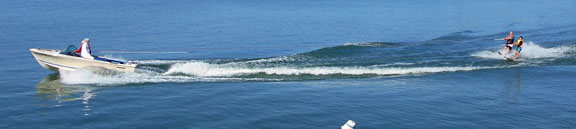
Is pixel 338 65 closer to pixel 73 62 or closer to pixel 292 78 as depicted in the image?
pixel 292 78

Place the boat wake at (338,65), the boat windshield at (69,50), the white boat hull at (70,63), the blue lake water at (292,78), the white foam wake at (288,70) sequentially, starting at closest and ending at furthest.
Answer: the blue lake water at (292,78) → the boat wake at (338,65) → the white boat hull at (70,63) → the white foam wake at (288,70) → the boat windshield at (69,50)

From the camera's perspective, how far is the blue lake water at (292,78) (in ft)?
64.1

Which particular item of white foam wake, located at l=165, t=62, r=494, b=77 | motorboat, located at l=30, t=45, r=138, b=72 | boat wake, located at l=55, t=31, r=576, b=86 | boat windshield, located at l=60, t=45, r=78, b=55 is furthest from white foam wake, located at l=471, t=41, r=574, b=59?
boat windshield, located at l=60, t=45, r=78, b=55

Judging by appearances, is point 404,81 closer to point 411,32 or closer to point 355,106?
point 355,106

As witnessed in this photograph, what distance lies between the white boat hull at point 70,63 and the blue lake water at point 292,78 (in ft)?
1.19

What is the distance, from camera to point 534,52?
30.9 m

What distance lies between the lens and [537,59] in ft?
96.6

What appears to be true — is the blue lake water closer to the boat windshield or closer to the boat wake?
the boat wake

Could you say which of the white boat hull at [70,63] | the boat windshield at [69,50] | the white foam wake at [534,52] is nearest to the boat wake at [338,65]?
the white foam wake at [534,52]

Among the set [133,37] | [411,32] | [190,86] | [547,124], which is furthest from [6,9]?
[547,124]

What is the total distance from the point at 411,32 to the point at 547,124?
25.8 meters

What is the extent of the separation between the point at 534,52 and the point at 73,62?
2150cm

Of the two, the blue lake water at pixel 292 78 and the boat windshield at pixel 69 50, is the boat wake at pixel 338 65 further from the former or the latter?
the boat windshield at pixel 69 50

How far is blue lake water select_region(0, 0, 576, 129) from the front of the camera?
19.5 m
